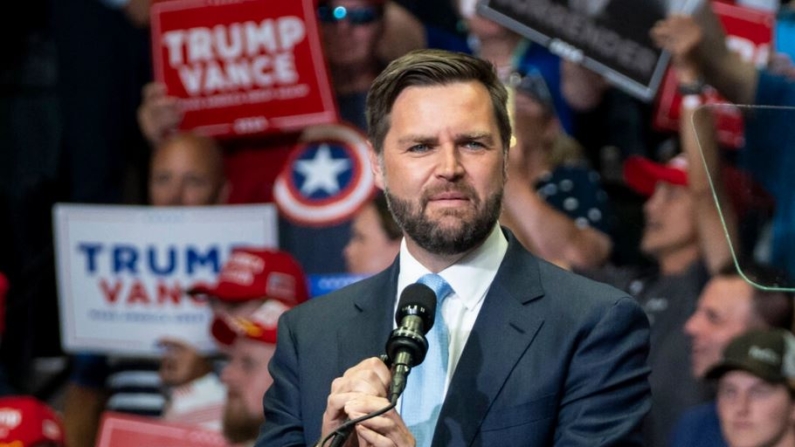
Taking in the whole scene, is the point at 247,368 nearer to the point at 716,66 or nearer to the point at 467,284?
the point at 716,66

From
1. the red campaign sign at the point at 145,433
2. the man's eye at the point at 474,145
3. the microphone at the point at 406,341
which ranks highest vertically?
the man's eye at the point at 474,145

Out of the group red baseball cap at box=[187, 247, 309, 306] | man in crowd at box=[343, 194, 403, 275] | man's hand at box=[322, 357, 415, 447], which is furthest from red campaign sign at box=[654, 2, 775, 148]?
man's hand at box=[322, 357, 415, 447]

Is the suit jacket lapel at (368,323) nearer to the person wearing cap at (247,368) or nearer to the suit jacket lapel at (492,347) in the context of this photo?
the suit jacket lapel at (492,347)

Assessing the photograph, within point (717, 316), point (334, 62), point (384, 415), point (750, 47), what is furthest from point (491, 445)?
point (334, 62)

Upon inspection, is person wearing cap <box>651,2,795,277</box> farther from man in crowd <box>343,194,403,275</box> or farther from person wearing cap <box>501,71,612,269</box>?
man in crowd <box>343,194,403,275</box>

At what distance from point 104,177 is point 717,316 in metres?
1.91

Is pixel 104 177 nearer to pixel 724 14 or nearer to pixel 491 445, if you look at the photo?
pixel 724 14

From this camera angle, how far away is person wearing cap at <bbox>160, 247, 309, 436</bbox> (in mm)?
3729

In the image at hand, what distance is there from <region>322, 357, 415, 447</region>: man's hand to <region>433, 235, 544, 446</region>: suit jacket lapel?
126 mm

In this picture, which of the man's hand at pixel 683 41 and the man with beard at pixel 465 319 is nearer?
the man with beard at pixel 465 319

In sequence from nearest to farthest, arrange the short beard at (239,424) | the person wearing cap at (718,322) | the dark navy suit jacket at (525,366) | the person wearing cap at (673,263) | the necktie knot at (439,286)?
the dark navy suit jacket at (525,366)
the necktie knot at (439,286)
the person wearing cap at (718,322)
the person wearing cap at (673,263)
the short beard at (239,424)

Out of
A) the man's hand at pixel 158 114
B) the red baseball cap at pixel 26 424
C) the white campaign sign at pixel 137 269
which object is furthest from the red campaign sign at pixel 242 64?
the red baseball cap at pixel 26 424

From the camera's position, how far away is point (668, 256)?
340 cm

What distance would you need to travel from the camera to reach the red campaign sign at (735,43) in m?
3.37
